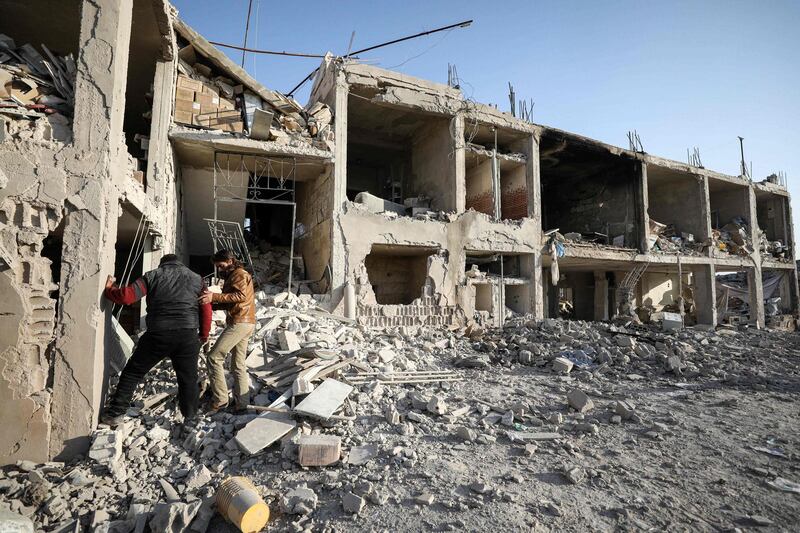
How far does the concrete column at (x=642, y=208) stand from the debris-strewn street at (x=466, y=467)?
9.60m

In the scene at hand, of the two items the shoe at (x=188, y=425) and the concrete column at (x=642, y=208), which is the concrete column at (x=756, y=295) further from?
the shoe at (x=188, y=425)

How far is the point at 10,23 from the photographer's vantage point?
20.1 ft

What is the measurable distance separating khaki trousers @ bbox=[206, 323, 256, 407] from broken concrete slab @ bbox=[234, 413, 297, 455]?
1.95ft

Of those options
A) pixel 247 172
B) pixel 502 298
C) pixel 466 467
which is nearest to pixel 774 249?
pixel 502 298

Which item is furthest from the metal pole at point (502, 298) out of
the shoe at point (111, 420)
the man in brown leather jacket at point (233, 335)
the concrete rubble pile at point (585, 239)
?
the shoe at point (111, 420)

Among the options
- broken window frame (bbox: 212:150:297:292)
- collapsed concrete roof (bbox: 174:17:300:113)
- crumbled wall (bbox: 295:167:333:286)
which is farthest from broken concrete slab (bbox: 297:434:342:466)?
collapsed concrete roof (bbox: 174:17:300:113)

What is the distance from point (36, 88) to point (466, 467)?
612cm

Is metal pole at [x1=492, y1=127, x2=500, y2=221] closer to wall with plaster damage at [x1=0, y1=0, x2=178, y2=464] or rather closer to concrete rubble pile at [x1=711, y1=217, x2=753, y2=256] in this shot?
wall with plaster damage at [x1=0, y1=0, x2=178, y2=464]

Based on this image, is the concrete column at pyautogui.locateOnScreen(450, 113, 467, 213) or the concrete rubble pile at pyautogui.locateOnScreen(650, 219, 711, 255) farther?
the concrete rubble pile at pyautogui.locateOnScreen(650, 219, 711, 255)

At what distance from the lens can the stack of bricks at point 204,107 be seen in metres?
7.81

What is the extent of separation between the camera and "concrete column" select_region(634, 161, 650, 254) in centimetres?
1433

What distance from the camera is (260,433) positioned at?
363 cm

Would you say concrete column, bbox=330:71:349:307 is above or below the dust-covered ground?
above

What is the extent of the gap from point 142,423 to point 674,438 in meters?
5.73
